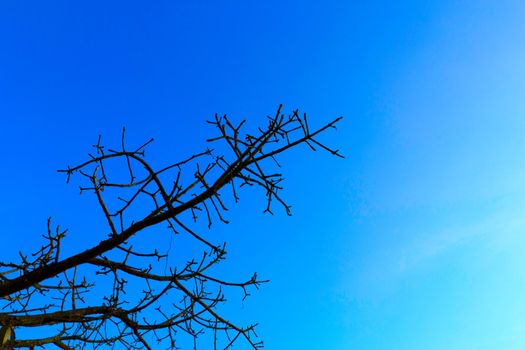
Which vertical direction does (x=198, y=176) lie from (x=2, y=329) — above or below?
above

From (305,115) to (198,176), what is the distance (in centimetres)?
75

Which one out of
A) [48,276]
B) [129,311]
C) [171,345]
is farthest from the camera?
[171,345]

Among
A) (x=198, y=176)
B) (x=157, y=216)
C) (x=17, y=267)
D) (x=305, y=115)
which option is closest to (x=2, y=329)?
(x=17, y=267)

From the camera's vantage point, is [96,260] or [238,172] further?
[96,260]

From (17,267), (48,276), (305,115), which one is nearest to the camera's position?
(305,115)

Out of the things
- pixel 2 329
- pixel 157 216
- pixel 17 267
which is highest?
pixel 17 267

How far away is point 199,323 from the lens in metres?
3.88

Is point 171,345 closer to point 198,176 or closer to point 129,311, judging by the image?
point 129,311

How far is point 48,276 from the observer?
3.12 meters

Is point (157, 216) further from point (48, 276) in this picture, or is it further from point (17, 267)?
point (17, 267)

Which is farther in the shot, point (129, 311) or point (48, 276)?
point (129, 311)

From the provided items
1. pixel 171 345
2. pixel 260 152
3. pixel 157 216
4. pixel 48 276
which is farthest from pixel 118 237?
pixel 171 345

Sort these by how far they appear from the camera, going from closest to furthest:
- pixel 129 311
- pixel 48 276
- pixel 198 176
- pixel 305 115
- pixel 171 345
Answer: pixel 305 115
pixel 198 176
pixel 48 276
pixel 129 311
pixel 171 345

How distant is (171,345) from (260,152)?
2.37 metres
